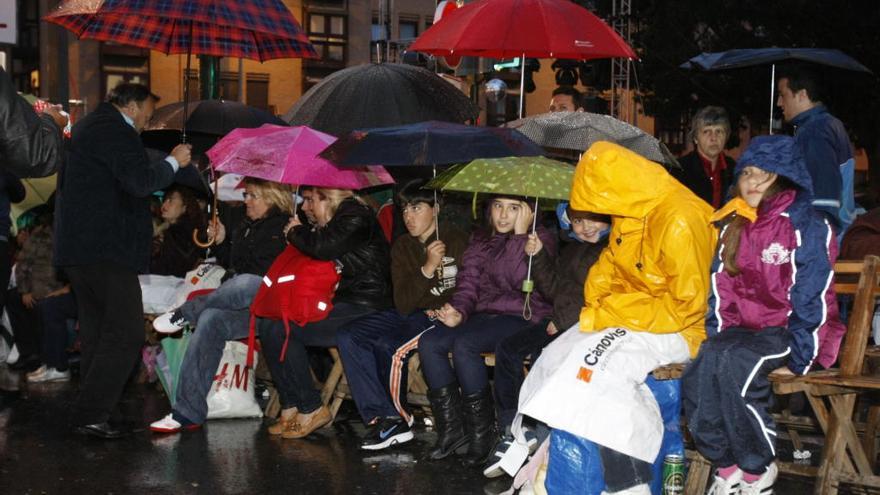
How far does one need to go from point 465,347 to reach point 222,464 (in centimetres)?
164

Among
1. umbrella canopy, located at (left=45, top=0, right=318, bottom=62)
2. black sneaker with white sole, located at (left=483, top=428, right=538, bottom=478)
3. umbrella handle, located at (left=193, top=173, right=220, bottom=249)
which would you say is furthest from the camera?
umbrella handle, located at (left=193, top=173, right=220, bottom=249)

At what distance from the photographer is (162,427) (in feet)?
26.9

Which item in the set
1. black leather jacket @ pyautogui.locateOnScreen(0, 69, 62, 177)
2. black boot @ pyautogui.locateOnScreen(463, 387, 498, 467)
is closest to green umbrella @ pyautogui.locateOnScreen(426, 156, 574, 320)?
black boot @ pyautogui.locateOnScreen(463, 387, 498, 467)

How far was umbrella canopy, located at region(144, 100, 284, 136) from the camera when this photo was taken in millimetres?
11320

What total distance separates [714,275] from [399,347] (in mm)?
2360

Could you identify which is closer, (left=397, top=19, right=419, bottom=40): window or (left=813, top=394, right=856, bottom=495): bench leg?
(left=813, top=394, right=856, bottom=495): bench leg

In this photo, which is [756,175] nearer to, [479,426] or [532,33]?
[479,426]

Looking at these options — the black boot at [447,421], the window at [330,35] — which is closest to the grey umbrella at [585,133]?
the black boot at [447,421]

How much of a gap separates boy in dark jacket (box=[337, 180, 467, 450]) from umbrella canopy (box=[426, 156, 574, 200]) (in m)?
0.46

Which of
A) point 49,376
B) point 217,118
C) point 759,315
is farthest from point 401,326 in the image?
point 49,376

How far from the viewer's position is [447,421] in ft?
24.1

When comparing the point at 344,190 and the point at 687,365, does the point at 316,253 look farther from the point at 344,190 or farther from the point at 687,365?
the point at 687,365

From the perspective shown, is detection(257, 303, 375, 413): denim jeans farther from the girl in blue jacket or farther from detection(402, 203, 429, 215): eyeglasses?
the girl in blue jacket

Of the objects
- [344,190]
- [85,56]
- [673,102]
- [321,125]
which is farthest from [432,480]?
[85,56]
